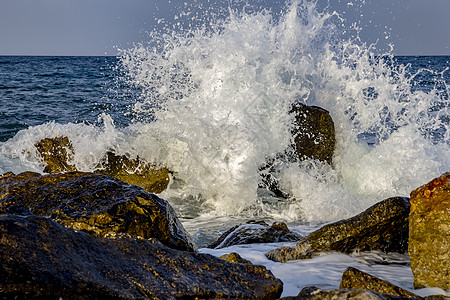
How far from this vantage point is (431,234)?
2328 millimetres

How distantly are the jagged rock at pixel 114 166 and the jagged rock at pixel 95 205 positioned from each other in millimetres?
3349

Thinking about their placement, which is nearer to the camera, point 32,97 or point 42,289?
point 42,289

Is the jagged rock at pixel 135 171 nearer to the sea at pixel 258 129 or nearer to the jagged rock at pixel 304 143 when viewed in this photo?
the sea at pixel 258 129

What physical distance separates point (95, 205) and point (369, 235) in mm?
1917

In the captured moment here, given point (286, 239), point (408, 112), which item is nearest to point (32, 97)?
point (408, 112)

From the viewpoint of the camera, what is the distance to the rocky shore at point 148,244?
139cm

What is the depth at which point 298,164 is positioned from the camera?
635cm

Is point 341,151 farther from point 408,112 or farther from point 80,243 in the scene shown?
point 80,243

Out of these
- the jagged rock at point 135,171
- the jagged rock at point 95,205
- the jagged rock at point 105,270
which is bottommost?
the jagged rock at point 105,270

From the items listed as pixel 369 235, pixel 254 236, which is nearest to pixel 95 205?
pixel 254 236

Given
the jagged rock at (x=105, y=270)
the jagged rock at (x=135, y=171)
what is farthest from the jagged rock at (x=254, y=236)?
the jagged rock at (x=135, y=171)

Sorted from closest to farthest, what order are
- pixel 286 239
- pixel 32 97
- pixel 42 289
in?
pixel 42 289 → pixel 286 239 → pixel 32 97

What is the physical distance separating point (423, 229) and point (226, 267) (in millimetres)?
1140

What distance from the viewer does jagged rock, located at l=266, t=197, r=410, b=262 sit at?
10.1 ft
